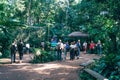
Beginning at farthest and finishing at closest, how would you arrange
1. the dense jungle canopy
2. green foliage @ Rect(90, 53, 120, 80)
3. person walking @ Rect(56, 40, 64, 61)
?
the dense jungle canopy < person walking @ Rect(56, 40, 64, 61) < green foliage @ Rect(90, 53, 120, 80)

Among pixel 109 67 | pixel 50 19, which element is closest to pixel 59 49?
pixel 109 67

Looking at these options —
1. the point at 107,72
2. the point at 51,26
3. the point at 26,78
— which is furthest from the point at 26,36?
the point at 107,72

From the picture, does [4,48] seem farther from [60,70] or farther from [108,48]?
[108,48]

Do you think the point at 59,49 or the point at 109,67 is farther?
the point at 59,49

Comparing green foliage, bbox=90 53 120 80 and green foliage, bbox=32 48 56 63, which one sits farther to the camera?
green foliage, bbox=32 48 56 63

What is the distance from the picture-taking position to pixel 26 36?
33406mm

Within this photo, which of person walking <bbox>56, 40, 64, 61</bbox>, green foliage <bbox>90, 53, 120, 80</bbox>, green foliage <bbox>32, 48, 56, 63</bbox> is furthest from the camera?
green foliage <bbox>32, 48, 56, 63</bbox>

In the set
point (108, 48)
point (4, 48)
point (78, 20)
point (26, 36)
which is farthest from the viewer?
point (78, 20)

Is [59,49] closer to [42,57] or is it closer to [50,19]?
[42,57]

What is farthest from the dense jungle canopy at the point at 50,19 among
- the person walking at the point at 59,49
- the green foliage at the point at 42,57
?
the person walking at the point at 59,49

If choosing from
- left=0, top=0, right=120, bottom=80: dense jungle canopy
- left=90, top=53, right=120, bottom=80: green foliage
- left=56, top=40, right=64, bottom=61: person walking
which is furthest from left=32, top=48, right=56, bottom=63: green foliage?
left=90, top=53, right=120, bottom=80: green foliage

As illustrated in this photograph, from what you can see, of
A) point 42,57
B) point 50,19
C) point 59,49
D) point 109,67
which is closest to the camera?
point 109,67

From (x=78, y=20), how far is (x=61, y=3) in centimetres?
1478

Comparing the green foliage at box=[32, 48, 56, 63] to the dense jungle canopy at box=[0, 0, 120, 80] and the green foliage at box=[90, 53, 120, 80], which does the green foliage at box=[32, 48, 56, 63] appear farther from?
the green foliage at box=[90, 53, 120, 80]
